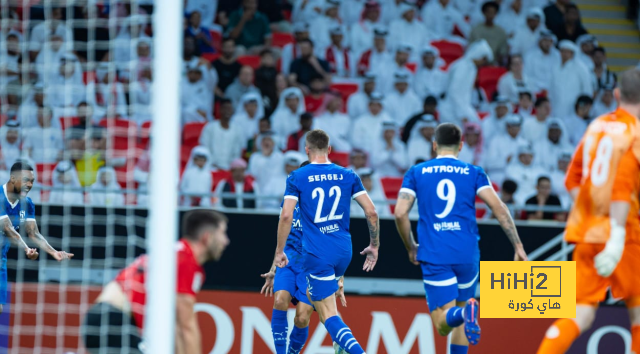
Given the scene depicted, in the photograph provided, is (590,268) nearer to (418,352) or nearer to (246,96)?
(418,352)

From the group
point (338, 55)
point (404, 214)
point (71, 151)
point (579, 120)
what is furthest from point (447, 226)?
point (338, 55)

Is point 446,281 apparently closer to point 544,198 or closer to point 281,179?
point 544,198

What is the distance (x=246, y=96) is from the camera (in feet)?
44.2

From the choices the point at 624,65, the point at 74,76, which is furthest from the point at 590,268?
the point at 624,65

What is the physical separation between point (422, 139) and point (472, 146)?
84 centimetres

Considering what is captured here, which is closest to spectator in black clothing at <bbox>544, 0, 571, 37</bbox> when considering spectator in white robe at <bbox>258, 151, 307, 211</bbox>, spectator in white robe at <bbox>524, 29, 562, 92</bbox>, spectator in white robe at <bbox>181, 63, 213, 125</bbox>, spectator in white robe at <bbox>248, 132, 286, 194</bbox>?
spectator in white robe at <bbox>524, 29, 562, 92</bbox>

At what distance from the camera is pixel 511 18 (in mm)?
15758

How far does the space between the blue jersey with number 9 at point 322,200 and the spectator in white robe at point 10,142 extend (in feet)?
16.7

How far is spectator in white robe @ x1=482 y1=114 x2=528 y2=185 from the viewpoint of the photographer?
13172 mm

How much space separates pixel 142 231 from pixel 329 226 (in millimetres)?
3295

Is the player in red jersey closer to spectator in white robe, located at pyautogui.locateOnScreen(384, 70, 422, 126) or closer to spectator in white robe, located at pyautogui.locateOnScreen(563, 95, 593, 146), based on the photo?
spectator in white robe, located at pyautogui.locateOnScreen(384, 70, 422, 126)

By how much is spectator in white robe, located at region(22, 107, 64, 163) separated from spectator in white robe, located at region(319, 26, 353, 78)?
496cm

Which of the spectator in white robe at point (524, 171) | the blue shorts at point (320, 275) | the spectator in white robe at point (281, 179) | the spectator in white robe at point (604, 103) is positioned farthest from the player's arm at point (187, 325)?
the spectator in white robe at point (604, 103)

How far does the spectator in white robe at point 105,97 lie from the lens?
12462mm
